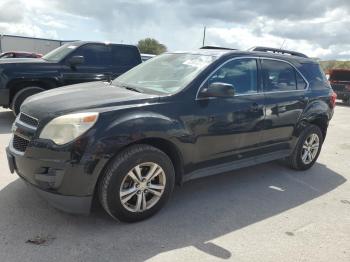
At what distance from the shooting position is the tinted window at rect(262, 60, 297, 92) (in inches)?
191

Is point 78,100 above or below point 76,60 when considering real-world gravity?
below

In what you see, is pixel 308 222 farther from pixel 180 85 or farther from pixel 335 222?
pixel 180 85

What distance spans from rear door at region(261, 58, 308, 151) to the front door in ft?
0.57

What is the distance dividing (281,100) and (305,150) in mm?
1187

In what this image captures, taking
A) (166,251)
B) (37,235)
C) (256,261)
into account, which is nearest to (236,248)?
(256,261)

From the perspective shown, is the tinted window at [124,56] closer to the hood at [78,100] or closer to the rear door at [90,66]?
the rear door at [90,66]

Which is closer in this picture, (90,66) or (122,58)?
(90,66)

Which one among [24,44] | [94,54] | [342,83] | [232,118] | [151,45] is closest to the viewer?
[232,118]

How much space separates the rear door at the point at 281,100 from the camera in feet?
15.8

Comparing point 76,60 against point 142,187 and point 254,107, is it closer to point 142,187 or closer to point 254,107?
point 254,107

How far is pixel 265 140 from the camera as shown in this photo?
4.87m

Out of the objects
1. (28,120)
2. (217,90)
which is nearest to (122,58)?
(217,90)

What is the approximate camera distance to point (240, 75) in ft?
14.9

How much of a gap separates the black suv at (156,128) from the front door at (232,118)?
0.01 meters
